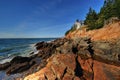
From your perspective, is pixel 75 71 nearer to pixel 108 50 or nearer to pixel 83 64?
pixel 83 64

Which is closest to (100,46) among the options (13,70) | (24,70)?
(24,70)

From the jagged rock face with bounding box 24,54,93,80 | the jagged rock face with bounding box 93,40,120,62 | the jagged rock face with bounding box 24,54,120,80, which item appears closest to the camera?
the jagged rock face with bounding box 24,54,120,80

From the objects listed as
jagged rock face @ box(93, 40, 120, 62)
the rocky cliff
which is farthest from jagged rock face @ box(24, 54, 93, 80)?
jagged rock face @ box(93, 40, 120, 62)

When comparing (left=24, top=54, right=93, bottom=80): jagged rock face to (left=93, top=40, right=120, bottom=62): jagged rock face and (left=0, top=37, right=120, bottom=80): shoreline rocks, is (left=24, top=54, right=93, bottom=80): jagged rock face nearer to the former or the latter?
(left=0, top=37, right=120, bottom=80): shoreline rocks

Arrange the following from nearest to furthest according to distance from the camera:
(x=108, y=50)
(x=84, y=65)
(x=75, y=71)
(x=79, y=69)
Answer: (x=75, y=71), (x=79, y=69), (x=84, y=65), (x=108, y=50)

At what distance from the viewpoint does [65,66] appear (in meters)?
15.9

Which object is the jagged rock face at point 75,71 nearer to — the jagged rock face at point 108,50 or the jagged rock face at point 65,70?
the jagged rock face at point 65,70

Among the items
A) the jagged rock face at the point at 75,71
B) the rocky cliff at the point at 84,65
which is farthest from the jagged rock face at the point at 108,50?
the jagged rock face at the point at 75,71

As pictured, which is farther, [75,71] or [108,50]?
[108,50]

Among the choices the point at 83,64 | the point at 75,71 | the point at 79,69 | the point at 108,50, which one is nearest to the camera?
the point at 75,71

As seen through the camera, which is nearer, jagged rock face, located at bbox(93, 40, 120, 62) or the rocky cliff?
the rocky cliff

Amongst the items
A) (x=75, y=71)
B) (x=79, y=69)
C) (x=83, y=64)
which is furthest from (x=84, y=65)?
(x=75, y=71)

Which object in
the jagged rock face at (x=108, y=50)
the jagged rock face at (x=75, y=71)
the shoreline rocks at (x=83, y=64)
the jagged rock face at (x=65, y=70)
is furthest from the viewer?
the jagged rock face at (x=108, y=50)

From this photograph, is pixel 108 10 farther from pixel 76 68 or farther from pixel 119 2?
pixel 76 68
